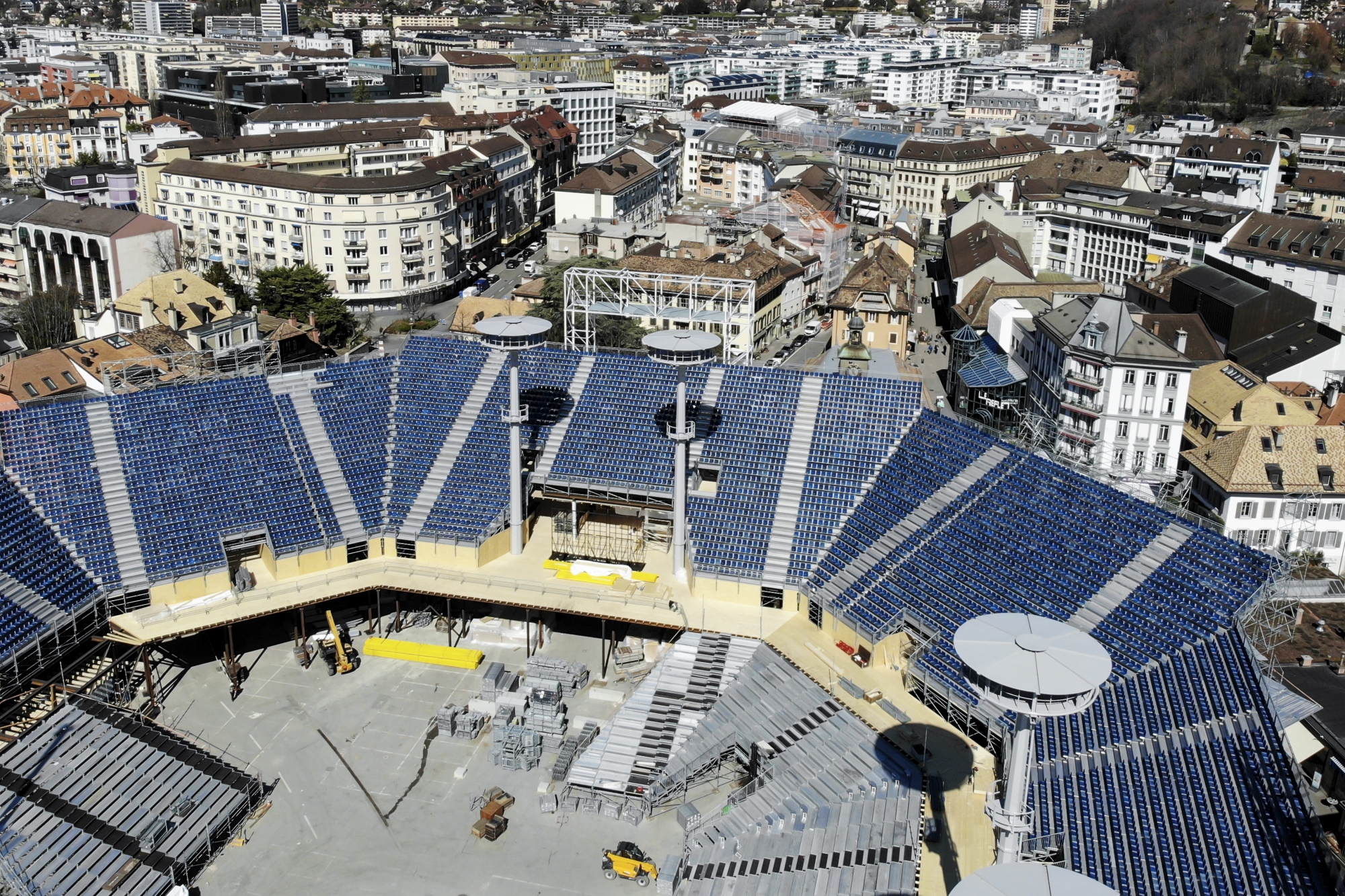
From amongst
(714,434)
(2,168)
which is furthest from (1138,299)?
(2,168)

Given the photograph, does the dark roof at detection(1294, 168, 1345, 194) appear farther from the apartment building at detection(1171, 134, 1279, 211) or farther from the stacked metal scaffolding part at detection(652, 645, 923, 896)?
the stacked metal scaffolding part at detection(652, 645, 923, 896)

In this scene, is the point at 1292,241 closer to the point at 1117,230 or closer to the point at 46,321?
the point at 1117,230

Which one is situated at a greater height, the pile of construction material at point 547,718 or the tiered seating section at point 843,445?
the tiered seating section at point 843,445

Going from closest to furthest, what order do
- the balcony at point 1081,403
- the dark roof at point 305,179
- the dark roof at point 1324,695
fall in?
1. the dark roof at point 1324,695
2. the balcony at point 1081,403
3. the dark roof at point 305,179

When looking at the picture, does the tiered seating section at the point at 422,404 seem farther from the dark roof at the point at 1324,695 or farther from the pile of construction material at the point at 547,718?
the dark roof at the point at 1324,695

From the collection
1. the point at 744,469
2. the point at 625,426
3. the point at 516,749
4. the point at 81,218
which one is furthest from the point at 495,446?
the point at 81,218

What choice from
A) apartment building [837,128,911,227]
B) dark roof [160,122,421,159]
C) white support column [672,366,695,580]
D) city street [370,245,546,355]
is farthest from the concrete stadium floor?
apartment building [837,128,911,227]

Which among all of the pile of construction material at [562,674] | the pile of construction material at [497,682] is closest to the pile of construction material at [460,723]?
the pile of construction material at [497,682]
